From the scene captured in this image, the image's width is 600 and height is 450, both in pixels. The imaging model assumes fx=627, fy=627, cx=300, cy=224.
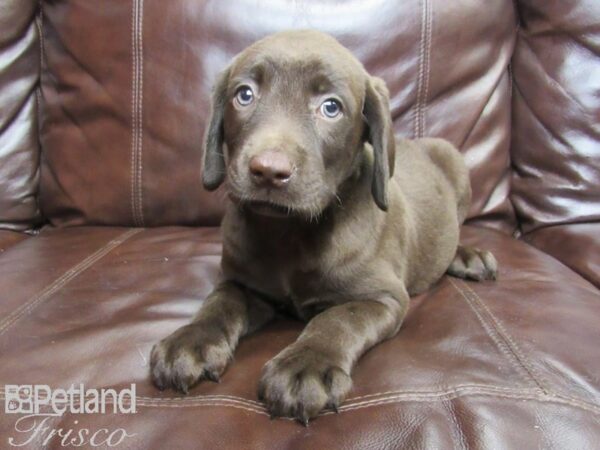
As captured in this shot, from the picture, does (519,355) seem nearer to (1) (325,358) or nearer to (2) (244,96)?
(1) (325,358)

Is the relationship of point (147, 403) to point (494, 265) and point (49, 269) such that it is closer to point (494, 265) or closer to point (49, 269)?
point (49, 269)

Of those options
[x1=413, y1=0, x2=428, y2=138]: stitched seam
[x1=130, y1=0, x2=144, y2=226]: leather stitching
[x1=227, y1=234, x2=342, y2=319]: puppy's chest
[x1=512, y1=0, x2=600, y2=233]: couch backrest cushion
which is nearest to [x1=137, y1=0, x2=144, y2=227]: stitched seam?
[x1=130, y1=0, x2=144, y2=226]: leather stitching

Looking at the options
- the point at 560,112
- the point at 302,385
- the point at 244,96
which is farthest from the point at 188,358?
the point at 560,112

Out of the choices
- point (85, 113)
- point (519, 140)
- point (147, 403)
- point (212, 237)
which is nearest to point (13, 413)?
point (147, 403)

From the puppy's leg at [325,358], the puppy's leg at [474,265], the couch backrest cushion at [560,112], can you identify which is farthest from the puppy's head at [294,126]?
the couch backrest cushion at [560,112]

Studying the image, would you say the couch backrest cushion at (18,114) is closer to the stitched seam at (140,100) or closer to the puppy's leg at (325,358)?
the stitched seam at (140,100)

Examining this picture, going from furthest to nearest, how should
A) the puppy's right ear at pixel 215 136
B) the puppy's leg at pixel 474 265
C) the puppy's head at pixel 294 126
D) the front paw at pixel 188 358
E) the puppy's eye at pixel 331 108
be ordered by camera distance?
the puppy's leg at pixel 474 265
the puppy's right ear at pixel 215 136
the puppy's eye at pixel 331 108
the puppy's head at pixel 294 126
the front paw at pixel 188 358

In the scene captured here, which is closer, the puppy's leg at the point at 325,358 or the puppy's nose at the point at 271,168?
the puppy's leg at the point at 325,358

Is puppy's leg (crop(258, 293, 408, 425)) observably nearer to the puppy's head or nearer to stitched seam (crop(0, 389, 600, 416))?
stitched seam (crop(0, 389, 600, 416))
